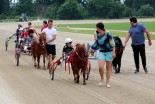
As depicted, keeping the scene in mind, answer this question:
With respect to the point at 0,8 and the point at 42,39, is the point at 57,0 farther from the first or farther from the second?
the point at 42,39

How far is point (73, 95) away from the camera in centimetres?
1171

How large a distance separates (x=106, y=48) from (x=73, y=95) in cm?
208

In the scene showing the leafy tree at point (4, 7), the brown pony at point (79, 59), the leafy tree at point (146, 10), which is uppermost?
the leafy tree at point (4, 7)

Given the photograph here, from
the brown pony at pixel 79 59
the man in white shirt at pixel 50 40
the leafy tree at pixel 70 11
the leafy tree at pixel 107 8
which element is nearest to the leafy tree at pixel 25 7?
the leafy tree at pixel 70 11

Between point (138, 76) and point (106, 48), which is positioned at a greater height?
point (106, 48)

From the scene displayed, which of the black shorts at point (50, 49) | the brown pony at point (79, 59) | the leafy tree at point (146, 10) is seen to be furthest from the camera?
the leafy tree at point (146, 10)

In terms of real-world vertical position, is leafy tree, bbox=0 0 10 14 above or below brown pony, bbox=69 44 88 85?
above

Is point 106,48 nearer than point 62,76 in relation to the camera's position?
Yes

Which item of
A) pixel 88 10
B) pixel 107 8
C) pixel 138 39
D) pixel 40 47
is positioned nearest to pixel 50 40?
pixel 40 47

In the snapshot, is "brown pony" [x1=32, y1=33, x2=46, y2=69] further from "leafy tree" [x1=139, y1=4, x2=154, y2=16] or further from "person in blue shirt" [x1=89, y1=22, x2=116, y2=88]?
"leafy tree" [x1=139, y1=4, x2=154, y2=16]

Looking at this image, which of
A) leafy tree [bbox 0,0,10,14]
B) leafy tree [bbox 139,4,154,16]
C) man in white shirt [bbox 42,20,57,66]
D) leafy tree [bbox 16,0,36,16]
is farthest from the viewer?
leafy tree [bbox 0,0,10,14]

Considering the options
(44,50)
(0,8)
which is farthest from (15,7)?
(44,50)

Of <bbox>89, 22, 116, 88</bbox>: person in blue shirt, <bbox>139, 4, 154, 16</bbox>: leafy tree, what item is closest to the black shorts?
<bbox>89, 22, 116, 88</bbox>: person in blue shirt

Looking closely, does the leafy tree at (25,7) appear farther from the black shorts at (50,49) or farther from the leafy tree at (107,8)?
the black shorts at (50,49)
